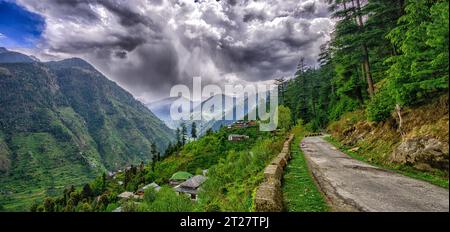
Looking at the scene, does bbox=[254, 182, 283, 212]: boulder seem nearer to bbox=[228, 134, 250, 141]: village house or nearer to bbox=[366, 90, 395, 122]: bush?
bbox=[366, 90, 395, 122]: bush

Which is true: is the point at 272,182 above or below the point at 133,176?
above

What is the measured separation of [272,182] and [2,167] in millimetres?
248005

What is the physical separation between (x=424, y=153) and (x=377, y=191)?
3340mm

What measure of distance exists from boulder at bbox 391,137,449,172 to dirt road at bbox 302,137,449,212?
915 mm

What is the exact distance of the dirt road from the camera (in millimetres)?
5375

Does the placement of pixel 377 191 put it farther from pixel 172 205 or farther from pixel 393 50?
pixel 393 50

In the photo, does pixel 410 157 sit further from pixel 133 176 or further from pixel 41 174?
pixel 41 174

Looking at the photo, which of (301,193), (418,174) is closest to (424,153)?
(418,174)

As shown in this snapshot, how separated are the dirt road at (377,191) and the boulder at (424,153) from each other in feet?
3.00

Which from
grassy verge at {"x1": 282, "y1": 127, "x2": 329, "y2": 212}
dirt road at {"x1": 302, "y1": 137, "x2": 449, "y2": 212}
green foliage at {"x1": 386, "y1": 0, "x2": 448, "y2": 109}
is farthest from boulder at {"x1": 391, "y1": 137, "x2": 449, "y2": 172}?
grassy verge at {"x1": 282, "y1": 127, "x2": 329, "y2": 212}

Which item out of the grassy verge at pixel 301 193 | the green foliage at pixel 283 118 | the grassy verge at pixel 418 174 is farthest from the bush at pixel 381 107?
the green foliage at pixel 283 118

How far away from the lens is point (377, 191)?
661 centimetres
